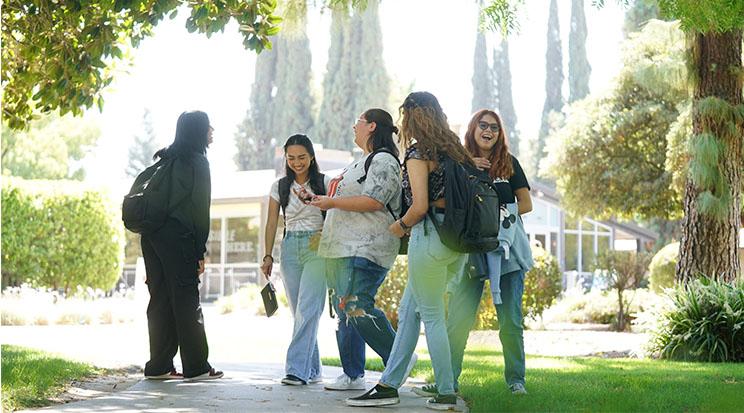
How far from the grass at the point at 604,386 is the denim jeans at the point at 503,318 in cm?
20

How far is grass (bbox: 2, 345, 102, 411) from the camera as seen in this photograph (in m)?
6.60

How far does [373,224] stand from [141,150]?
271 feet

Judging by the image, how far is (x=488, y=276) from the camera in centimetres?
686

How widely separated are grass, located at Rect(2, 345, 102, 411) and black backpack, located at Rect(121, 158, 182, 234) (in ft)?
4.04

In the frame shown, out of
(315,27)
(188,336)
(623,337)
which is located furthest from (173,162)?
(623,337)

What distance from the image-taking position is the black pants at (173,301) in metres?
7.86

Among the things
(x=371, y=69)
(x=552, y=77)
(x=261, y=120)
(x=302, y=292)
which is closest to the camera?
(x=302, y=292)

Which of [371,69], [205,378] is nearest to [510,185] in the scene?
[205,378]

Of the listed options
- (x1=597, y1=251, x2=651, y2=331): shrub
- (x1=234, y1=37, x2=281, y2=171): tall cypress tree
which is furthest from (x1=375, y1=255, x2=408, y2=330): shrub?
(x1=234, y1=37, x2=281, y2=171): tall cypress tree

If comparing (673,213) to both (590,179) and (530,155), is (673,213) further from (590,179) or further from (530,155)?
(530,155)

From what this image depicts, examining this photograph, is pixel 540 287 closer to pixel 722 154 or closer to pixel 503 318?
pixel 722 154

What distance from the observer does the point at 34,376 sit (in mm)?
7648

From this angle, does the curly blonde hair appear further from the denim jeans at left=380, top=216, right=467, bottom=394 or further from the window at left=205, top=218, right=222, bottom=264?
the window at left=205, top=218, right=222, bottom=264

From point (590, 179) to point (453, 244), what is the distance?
24.4 meters
